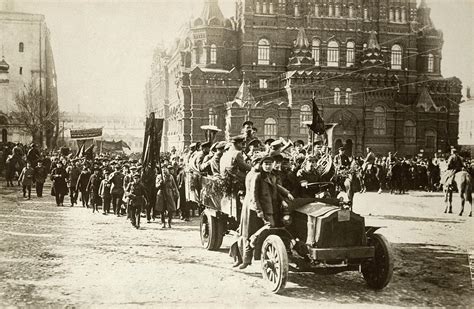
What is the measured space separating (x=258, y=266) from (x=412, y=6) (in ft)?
152

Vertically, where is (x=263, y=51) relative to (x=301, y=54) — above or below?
above

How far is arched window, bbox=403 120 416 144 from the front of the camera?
4450 centimetres

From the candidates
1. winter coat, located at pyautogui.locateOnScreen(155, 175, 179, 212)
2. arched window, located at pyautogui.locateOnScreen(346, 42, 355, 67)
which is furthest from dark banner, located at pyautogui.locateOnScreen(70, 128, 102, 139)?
arched window, located at pyautogui.locateOnScreen(346, 42, 355, 67)

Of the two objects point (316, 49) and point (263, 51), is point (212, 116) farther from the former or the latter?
point (316, 49)

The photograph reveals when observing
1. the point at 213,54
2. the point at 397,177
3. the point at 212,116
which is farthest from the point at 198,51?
the point at 397,177

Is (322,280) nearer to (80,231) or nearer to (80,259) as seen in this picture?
(80,259)

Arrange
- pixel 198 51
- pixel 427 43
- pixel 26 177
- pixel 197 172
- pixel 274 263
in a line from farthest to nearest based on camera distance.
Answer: pixel 427 43 < pixel 198 51 < pixel 26 177 < pixel 197 172 < pixel 274 263

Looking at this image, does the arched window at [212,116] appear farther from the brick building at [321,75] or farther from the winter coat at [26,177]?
the winter coat at [26,177]

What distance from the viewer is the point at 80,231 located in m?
11.6

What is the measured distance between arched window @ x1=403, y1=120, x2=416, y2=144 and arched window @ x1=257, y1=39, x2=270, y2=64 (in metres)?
14.4

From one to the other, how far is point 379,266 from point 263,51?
39.9 meters

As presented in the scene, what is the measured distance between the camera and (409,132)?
44.8 m

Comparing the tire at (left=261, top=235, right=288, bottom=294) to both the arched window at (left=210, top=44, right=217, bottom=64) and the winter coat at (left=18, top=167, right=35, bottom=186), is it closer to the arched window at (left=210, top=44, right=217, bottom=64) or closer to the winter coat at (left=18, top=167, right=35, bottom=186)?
the winter coat at (left=18, top=167, right=35, bottom=186)

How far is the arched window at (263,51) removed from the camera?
4509cm
